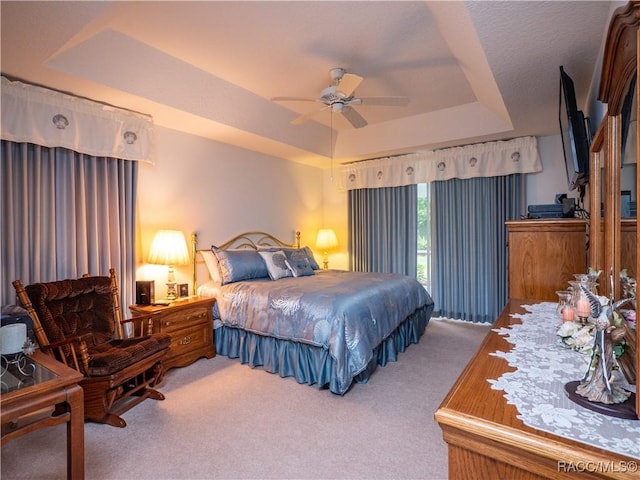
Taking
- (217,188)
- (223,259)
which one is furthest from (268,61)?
(223,259)

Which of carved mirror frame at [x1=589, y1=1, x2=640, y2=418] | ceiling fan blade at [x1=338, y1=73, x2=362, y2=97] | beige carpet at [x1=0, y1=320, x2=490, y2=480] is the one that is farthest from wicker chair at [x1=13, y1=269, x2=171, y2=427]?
carved mirror frame at [x1=589, y1=1, x2=640, y2=418]

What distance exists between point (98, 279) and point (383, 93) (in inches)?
133

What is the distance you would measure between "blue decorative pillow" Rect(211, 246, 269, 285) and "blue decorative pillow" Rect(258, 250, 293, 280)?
0.08m

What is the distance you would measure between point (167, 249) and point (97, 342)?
1039 millimetres

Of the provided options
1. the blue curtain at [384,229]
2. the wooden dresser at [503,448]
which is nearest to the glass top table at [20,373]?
the wooden dresser at [503,448]

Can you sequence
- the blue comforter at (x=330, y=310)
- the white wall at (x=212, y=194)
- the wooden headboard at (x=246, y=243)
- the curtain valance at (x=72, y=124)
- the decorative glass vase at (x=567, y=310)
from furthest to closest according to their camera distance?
the wooden headboard at (x=246, y=243), the white wall at (x=212, y=194), the blue comforter at (x=330, y=310), the curtain valance at (x=72, y=124), the decorative glass vase at (x=567, y=310)

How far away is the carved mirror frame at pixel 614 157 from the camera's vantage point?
2.97 ft

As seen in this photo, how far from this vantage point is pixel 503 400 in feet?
2.94

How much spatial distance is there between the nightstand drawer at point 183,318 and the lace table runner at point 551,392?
108 inches

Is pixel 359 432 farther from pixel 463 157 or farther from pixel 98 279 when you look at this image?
pixel 463 157

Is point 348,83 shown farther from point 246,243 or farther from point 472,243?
point 472,243

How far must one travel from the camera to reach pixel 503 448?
30.0 inches

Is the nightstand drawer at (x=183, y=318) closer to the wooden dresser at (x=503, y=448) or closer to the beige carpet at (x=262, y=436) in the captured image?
the beige carpet at (x=262, y=436)

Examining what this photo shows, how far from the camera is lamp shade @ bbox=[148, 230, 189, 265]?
330cm
